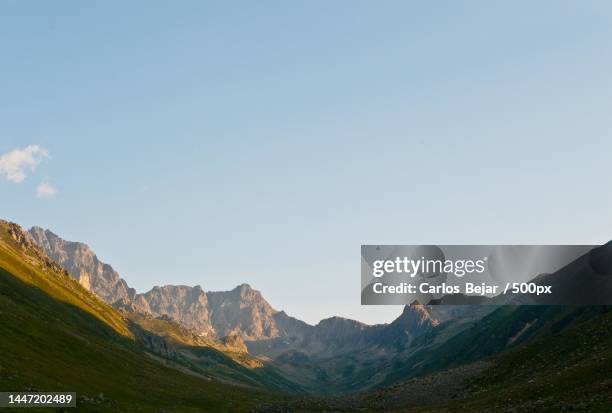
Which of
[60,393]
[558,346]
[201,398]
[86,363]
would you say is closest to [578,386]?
[558,346]

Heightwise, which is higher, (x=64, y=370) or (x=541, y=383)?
(x=541, y=383)

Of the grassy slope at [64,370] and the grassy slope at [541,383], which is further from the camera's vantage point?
A: the grassy slope at [64,370]

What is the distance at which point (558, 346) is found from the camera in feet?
296

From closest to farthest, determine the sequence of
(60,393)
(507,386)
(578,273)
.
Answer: (60,393) < (507,386) < (578,273)

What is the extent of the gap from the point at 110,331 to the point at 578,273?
16345 cm

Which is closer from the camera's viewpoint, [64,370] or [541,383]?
[541,383]

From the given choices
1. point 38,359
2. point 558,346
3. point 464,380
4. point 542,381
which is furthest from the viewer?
point 464,380

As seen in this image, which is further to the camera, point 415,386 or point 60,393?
point 415,386

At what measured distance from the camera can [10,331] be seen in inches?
3142

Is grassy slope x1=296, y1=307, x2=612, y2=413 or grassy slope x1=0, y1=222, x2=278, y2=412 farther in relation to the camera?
grassy slope x1=0, y1=222, x2=278, y2=412

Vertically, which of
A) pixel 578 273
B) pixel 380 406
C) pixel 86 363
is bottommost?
pixel 380 406

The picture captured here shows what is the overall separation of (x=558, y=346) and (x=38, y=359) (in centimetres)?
7840

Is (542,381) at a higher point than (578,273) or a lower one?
lower

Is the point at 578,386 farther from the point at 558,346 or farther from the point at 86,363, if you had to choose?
the point at 86,363
